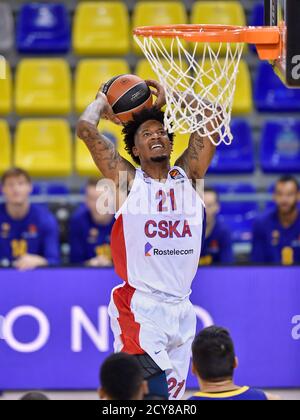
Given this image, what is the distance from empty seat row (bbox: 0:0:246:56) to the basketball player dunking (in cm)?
523

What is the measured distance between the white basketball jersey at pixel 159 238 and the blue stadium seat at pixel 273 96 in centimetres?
515

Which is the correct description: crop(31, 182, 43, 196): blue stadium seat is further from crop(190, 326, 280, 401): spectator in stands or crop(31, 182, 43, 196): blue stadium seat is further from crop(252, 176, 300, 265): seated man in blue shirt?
crop(190, 326, 280, 401): spectator in stands

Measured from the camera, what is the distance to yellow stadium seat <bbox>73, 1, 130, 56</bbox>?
1123cm

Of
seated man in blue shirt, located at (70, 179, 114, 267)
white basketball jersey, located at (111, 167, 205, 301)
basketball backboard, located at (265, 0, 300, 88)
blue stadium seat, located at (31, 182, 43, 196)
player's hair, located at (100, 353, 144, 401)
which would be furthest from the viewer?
blue stadium seat, located at (31, 182, 43, 196)

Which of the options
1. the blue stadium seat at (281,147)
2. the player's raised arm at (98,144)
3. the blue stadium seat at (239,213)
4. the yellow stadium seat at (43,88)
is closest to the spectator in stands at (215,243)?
the blue stadium seat at (239,213)

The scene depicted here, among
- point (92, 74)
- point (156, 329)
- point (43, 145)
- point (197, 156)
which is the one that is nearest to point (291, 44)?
point (197, 156)

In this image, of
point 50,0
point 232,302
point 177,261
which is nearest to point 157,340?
point 177,261

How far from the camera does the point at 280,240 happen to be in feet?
30.0

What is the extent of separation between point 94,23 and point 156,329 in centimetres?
617

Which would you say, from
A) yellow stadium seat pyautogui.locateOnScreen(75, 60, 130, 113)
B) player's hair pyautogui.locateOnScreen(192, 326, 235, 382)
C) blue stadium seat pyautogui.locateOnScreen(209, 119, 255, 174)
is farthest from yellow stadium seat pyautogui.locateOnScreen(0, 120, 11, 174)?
player's hair pyautogui.locateOnScreen(192, 326, 235, 382)

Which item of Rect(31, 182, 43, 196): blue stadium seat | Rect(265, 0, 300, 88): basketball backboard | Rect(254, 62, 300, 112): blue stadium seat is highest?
Rect(254, 62, 300, 112): blue stadium seat

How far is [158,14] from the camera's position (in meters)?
11.2

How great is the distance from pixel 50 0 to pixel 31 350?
517 cm

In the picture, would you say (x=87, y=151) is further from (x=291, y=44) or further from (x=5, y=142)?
(x=291, y=44)
